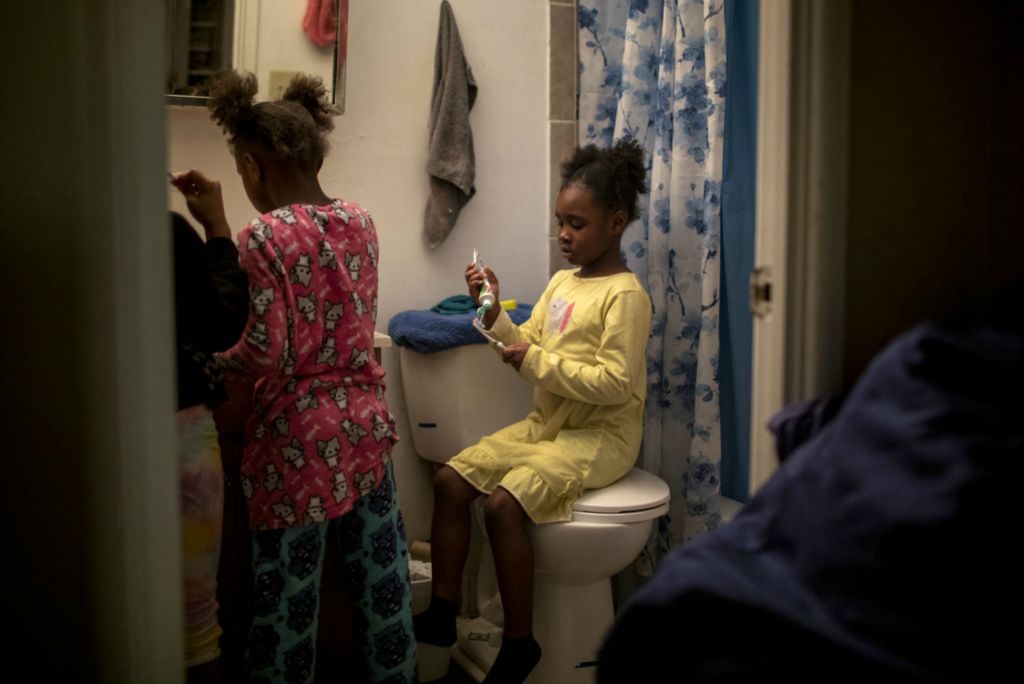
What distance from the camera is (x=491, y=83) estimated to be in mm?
2166

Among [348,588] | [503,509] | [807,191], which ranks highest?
[807,191]

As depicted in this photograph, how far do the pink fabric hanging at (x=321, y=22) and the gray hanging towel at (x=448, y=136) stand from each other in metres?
0.27

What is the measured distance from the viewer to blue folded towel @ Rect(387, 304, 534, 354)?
1.88m

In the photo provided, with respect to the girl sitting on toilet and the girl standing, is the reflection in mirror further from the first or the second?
the girl sitting on toilet

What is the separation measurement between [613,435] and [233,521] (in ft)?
2.47

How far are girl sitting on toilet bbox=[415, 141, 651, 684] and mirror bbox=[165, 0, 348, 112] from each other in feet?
1.95

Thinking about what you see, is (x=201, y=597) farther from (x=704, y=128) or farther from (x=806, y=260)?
(x=704, y=128)

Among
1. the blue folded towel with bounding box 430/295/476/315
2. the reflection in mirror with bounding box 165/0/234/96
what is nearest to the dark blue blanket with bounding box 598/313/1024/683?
the blue folded towel with bounding box 430/295/476/315

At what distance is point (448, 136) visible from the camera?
208 cm

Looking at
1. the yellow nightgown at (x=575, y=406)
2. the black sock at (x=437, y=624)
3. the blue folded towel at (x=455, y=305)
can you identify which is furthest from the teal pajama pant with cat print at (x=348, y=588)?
the blue folded towel at (x=455, y=305)

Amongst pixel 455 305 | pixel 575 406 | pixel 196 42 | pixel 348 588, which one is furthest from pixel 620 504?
pixel 196 42

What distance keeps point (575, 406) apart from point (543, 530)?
0.30 meters

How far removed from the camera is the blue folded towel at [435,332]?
1.88m

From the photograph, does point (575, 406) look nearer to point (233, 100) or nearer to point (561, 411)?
point (561, 411)
